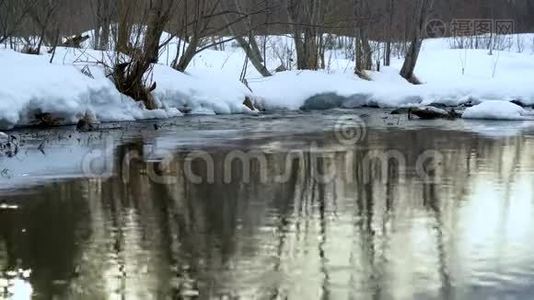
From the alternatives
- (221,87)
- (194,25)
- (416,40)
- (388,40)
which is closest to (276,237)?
(221,87)

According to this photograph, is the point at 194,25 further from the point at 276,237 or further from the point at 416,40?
the point at 276,237

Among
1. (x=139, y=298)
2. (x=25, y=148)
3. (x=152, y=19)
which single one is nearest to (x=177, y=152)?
(x=25, y=148)

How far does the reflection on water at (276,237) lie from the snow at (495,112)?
783 cm

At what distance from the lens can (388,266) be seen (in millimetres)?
3660

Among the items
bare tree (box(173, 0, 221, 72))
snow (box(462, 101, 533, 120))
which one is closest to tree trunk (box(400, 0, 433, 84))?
bare tree (box(173, 0, 221, 72))

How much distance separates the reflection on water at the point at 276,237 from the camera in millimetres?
Answer: 3369

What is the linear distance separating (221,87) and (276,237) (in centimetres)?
1252

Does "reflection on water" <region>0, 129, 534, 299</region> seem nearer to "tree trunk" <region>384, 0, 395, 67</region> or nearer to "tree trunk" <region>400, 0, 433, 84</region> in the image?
"tree trunk" <region>400, 0, 433, 84</region>

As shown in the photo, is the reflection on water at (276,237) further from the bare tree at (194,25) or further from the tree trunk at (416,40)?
the tree trunk at (416,40)

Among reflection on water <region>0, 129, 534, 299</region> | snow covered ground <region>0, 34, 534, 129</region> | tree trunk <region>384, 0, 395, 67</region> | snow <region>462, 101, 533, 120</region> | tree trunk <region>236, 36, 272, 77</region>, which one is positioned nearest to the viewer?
reflection on water <region>0, 129, 534, 299</region>

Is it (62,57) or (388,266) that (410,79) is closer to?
(62,57)

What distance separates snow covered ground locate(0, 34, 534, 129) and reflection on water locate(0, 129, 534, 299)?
528 cm

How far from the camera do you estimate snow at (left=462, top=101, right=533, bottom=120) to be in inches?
565

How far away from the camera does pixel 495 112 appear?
14.5 metres
